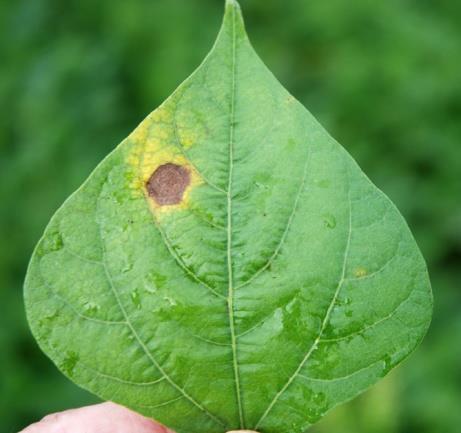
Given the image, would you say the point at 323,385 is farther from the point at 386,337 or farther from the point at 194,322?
the point at 194,322

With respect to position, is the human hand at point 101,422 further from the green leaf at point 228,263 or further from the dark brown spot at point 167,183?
the dark brown spot at point 167,183

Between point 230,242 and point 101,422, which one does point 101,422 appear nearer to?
point 101,422

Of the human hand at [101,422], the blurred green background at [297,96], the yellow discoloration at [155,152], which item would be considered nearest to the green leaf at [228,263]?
the yellow discoloration at [155,152]

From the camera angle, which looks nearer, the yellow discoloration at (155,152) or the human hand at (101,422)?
the yellow discoloration at (155,152)

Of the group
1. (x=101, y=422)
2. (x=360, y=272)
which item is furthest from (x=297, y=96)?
(x=360, y=272)

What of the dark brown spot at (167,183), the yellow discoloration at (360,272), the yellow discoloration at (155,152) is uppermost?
the yellow discoloration at (155,152)

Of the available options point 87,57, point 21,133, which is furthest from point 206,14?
point 21,133
